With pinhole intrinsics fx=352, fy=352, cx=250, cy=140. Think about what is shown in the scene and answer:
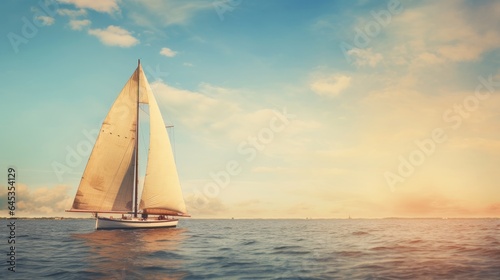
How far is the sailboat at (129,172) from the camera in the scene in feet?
159

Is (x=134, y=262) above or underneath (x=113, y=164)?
underneath

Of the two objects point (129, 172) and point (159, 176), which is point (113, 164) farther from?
point (159, 176)

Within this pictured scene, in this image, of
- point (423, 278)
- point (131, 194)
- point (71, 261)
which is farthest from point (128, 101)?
point (423, 278)

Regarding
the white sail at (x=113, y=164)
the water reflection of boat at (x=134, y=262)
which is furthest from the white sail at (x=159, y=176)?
the water reflection of boat at (x=134, y=262)

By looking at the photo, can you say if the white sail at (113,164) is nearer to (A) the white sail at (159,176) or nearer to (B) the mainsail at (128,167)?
(B) the mainsail at (128,167)

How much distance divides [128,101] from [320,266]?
40129mm

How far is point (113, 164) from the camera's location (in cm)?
4962

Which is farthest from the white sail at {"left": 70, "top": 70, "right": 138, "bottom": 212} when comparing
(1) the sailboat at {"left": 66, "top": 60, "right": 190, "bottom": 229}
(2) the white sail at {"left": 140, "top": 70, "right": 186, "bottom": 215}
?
(2) the white sail at {"left": 140, "top": 70, "right": 186, "bottom": 215}

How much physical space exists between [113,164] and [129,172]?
2.76 metres

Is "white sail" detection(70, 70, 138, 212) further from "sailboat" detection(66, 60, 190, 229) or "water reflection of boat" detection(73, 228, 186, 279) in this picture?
"water reflection of boat" detection(73, 228, 186, 279)

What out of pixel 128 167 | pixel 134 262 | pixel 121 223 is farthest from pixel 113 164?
pixel 134 262

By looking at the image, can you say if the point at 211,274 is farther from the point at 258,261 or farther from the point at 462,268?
the point at 462,268

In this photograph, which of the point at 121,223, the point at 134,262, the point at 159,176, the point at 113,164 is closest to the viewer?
the point at 134,262

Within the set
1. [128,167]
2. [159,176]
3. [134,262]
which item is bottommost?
[134,262]
